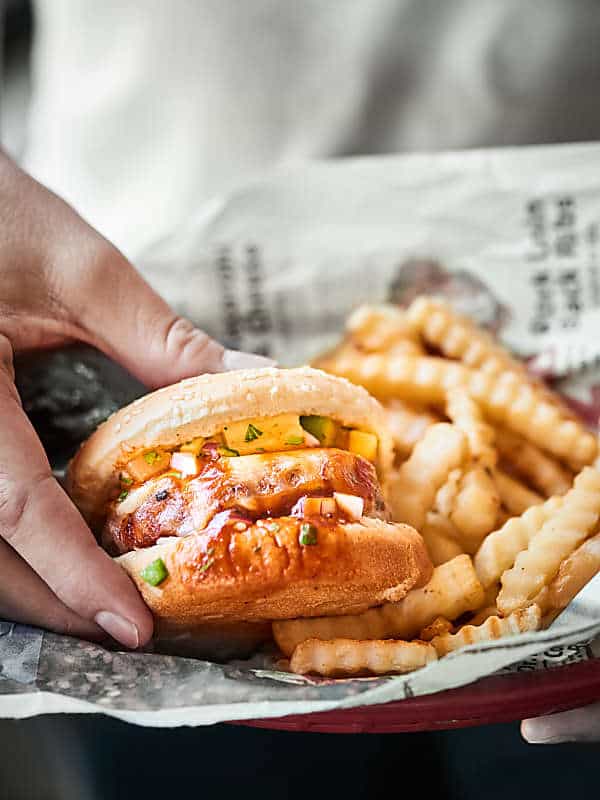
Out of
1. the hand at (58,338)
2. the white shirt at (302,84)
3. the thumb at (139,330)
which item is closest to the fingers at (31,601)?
the hand at (58,338)

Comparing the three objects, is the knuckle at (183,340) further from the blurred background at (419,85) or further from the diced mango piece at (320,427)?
the blurred background at (419,85)

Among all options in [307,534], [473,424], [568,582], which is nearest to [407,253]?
[473,424]

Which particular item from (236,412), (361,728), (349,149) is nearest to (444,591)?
(361,728)

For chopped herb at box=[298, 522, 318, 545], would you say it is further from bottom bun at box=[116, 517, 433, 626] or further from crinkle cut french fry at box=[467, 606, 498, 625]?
crinkle cut french fry at box=[467, 606, 498, 625]

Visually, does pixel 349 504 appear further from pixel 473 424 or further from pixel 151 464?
pixel 473 424

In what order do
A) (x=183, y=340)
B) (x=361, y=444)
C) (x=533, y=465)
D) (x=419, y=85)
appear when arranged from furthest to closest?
(x=419, y=85) → (x=533, y=465) → (x=183, y=340) → (x=361, y=444)

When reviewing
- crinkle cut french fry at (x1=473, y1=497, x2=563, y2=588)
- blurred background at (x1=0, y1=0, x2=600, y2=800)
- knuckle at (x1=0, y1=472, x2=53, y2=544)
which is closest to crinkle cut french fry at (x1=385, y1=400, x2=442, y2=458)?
crinkle cut french fry at (x1=473, y1=497, x2=563, y2=588)
